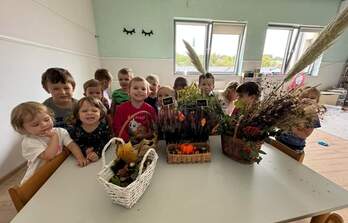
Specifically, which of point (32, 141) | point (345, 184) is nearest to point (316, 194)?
point (32, 141)

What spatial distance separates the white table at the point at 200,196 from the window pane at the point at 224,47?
14.3 feet

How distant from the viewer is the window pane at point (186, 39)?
14.4 feet

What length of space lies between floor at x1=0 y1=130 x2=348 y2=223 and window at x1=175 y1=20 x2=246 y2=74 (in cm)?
279

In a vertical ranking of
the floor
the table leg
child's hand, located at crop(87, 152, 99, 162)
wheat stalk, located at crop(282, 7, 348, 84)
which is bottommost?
the floor

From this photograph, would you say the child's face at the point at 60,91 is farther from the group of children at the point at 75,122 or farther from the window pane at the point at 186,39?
the window pane at the point at 186,39

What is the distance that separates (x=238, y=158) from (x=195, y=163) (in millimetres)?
236

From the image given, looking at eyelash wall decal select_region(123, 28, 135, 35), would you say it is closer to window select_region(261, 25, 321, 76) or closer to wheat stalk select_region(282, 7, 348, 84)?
window select_region(261, 25, 321, 76)

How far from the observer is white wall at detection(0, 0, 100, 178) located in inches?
63.8

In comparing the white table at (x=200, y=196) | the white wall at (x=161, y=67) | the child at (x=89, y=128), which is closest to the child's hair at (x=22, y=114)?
the child at (x=89, y=128)

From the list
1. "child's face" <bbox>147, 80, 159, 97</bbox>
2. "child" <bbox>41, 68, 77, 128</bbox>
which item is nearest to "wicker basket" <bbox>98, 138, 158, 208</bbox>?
"child" <bbox>41, 68, 77, 128</bbox>

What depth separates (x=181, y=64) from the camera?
4.67m

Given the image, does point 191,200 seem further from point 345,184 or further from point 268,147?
point 345,184

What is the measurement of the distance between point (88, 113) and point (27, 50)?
60.8 inches

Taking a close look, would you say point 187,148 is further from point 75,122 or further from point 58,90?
point 58,90
